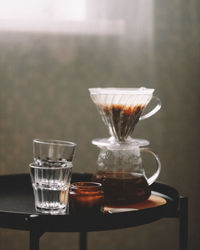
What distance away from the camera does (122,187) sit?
1156 mm

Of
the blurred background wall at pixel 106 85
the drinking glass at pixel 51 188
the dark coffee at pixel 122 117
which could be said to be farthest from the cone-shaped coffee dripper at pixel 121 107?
the blurred background wall at pixel 106 85

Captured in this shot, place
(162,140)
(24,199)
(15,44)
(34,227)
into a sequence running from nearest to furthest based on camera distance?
(34,227) → (24,199) → (15,44) → (162,140)

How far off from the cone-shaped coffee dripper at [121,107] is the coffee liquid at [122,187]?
9 centimetres

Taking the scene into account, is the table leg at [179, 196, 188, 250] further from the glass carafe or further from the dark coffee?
the dark coffee

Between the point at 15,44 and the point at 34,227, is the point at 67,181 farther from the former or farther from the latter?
the point at 15,44

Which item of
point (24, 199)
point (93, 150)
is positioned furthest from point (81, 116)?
point (24, 199)

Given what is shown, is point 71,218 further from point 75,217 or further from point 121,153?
point 121,153

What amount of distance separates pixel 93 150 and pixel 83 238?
0.54 meters

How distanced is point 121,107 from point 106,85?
2.47 feet

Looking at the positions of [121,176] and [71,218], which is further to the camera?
[121,176]

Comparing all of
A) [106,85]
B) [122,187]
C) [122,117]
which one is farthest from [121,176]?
[106,85]

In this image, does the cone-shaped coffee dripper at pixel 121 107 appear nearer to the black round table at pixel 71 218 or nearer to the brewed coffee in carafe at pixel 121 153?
the brewed coffee in carafe at pixel 121 153

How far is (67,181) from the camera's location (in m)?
1.11

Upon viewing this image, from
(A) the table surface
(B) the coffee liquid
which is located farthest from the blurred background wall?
(B) the coffee liquid
